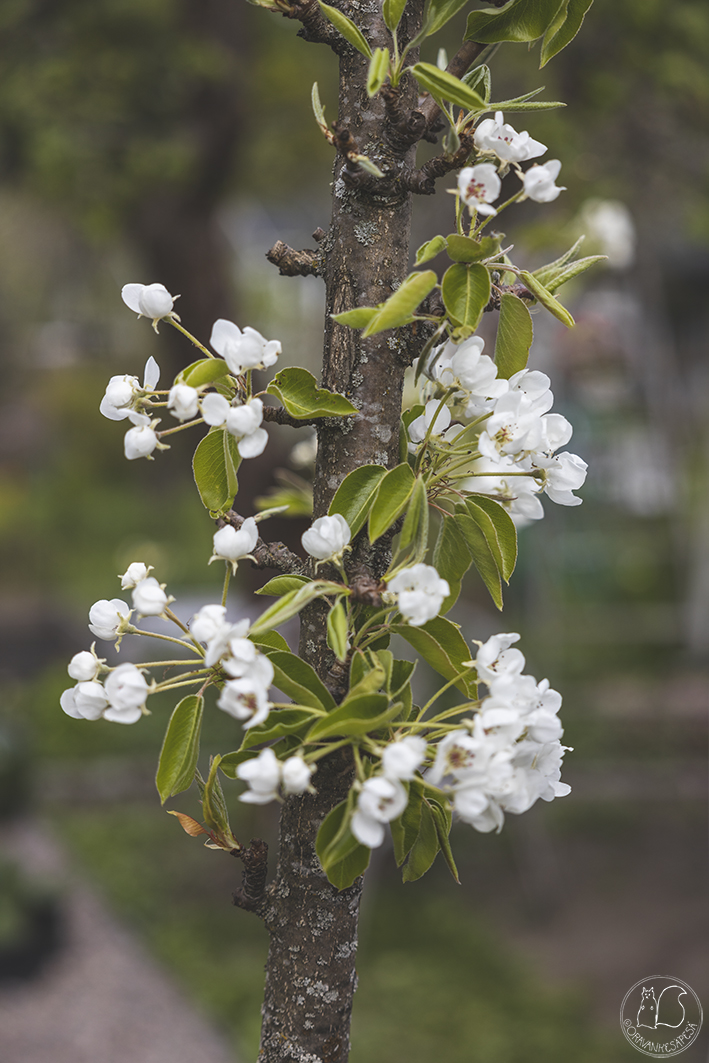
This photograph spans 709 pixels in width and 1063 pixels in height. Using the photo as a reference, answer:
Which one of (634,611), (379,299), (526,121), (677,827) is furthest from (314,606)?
(634,611)

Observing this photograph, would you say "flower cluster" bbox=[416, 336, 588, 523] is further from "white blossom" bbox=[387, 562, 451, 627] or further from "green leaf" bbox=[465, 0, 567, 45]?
"green leaf" bbox=[465, 0, 567, 45]

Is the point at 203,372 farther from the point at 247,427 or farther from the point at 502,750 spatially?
the point at 502,750

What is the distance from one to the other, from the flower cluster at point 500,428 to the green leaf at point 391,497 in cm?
5

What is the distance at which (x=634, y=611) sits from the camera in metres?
7.11

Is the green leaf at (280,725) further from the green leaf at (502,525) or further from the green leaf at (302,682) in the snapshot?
the green leaf at (502,525)

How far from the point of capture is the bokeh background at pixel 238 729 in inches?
132

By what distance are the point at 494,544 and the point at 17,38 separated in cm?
349

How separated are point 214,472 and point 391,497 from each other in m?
0.14

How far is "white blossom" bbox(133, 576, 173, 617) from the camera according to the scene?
70 centimetres

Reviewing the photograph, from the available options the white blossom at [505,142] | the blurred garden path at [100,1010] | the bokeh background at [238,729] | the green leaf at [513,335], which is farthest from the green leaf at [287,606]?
the blurred garden path at [100,1010]

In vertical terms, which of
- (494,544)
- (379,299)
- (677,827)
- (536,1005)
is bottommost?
(536,1005)

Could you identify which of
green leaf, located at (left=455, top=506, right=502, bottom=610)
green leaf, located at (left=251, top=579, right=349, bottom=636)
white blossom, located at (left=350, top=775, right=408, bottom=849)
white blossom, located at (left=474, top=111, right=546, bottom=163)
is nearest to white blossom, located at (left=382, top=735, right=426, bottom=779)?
white blossom, located at (left=350, top=775, right=408, bottom=849)

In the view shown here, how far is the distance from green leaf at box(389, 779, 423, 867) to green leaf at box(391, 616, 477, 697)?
0.10m

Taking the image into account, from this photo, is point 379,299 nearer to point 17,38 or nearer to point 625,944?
point 17,38
